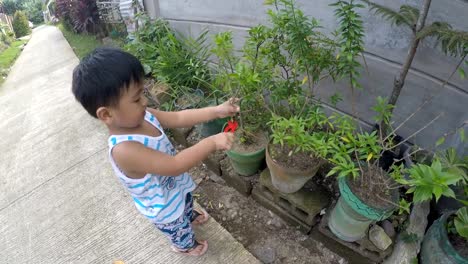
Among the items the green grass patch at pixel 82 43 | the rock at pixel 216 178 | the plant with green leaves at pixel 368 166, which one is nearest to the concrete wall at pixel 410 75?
the plant with green leaves at pixel 368 166

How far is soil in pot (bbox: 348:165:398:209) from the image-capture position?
172cm

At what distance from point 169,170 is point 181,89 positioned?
2011 millimetres

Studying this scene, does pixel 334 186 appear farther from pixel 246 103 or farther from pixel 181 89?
pixel 181 89

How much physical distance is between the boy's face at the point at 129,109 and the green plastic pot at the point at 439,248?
1868 millimetres

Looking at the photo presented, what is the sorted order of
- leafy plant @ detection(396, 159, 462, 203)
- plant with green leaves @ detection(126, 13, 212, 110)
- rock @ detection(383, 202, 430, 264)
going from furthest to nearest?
plant with green leaves @ detection(126, 13, 212, 110)
rock @ detection(383, 202, 430, 264)
leafy plant @ detection(396, 159, 462, 203)

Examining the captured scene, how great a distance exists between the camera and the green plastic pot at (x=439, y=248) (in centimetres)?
162

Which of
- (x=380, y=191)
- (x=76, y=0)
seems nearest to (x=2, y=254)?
(x=380, y=191)

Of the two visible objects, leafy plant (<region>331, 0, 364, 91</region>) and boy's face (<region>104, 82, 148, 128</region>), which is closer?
boy's face (<region>104, 82, 148, 128</region>)

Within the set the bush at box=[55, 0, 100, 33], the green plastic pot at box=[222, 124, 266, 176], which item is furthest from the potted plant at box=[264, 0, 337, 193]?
the bush at box=[55, 0, 100, 33]

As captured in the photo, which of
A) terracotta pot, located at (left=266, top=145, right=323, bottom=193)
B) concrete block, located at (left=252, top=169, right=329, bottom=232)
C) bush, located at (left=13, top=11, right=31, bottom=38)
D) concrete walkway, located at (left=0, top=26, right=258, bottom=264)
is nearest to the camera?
terracotta pot, located at (left=266, top=145, right=323, bottom=193)

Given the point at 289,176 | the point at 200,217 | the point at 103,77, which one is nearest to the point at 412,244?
the point at 289,176

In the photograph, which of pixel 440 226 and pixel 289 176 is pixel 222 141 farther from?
pixel 440 226

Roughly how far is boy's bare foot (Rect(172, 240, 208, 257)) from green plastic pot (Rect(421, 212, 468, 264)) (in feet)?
4.90

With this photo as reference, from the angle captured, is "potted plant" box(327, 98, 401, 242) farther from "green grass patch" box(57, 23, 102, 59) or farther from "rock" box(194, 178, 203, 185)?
"green grass patch" box(57, 23, 102, 59)
